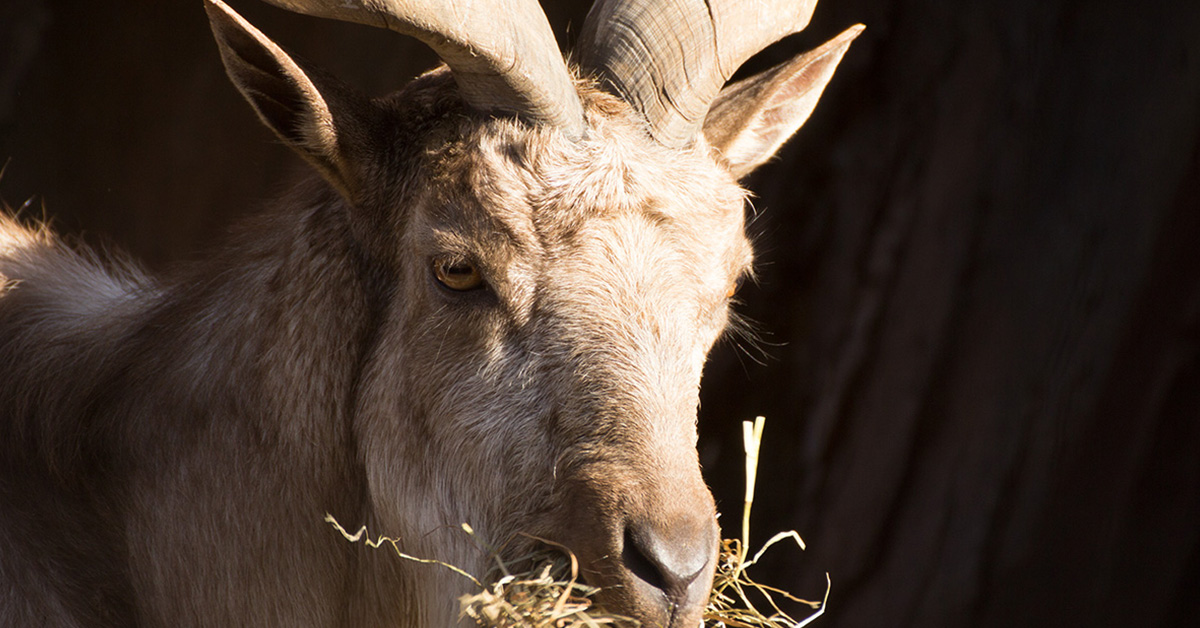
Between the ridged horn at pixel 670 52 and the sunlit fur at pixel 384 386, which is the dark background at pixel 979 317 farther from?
the ridged horn at pixel 670 52

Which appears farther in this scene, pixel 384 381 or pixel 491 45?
pixel 384 381

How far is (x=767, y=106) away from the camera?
3182 mm

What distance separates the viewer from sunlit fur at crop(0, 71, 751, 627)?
2482mm

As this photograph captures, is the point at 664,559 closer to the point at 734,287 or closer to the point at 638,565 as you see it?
the point at 638,565

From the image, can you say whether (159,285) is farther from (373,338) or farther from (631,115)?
(631,115)

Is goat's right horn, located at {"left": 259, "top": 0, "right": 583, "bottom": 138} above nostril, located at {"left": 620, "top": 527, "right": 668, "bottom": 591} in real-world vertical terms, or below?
above

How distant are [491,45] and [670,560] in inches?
48.9

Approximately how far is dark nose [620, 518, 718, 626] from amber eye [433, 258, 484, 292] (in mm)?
699

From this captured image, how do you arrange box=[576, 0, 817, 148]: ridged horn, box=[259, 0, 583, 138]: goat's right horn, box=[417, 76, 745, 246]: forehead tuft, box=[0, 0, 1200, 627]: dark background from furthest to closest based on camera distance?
box=[0, 0, 1200, 627]: dark background
box=[576, 0, 817, 148]: ridged horn
box=[417, 76, 745, 246]: forehead tuft
box=[259, 0, 583, 138]: goat's right horn

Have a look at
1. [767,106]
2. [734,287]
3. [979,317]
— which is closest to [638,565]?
[734,287]

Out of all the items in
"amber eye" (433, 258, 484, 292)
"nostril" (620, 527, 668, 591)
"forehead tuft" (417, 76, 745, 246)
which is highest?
"forehead tuft" (417, 76, 745, 246)

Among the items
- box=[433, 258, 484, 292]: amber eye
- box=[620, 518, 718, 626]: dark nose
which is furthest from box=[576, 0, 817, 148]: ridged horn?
box=[620, 518, 718, 626]: dark nose

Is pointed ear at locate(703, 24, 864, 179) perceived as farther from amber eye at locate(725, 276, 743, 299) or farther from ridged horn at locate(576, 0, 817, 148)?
amber eye at locate(725, 276, 743, 299)

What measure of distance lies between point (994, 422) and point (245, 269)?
320 cm
